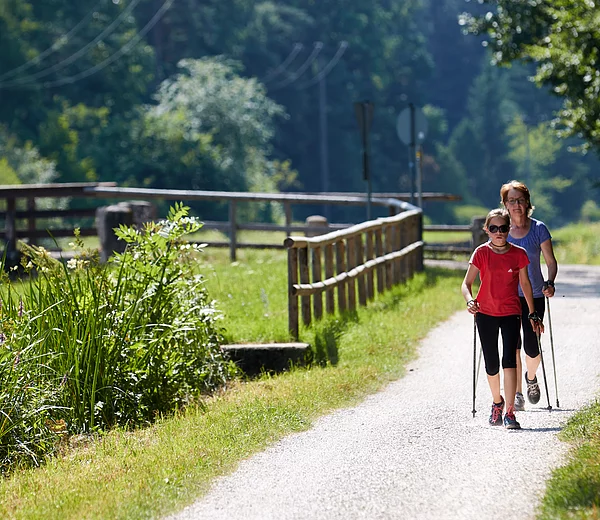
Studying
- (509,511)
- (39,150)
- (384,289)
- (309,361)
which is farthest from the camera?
(39,150)

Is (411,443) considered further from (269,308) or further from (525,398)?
(269,308)

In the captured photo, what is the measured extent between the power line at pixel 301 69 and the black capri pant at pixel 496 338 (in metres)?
71.9

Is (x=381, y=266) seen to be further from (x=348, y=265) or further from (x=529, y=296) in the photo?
(x=529, y=296)

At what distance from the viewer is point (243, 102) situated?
2237 inches

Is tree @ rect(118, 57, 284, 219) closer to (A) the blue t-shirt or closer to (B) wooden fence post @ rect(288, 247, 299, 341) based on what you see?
(B) wooden fence post @ rect(288, 247, 299, 341)

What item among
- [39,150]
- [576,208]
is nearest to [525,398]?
[39,150]

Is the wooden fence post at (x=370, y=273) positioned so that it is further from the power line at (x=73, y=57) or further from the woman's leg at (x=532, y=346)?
the power line at (x=73, y=57)

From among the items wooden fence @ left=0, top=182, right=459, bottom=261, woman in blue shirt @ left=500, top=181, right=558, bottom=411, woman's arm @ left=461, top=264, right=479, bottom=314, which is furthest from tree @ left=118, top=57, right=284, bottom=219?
woman's arm @ left=461, top=264, right=479, bottom=314

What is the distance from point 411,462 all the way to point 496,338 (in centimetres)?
130

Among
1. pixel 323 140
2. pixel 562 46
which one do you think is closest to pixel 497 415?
pixel 562 46

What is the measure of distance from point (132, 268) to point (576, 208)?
98233mm

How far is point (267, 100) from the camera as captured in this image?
199 ft

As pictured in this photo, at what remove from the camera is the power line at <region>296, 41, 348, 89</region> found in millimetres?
80000

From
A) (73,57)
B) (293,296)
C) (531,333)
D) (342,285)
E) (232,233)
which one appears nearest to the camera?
(531,333)
